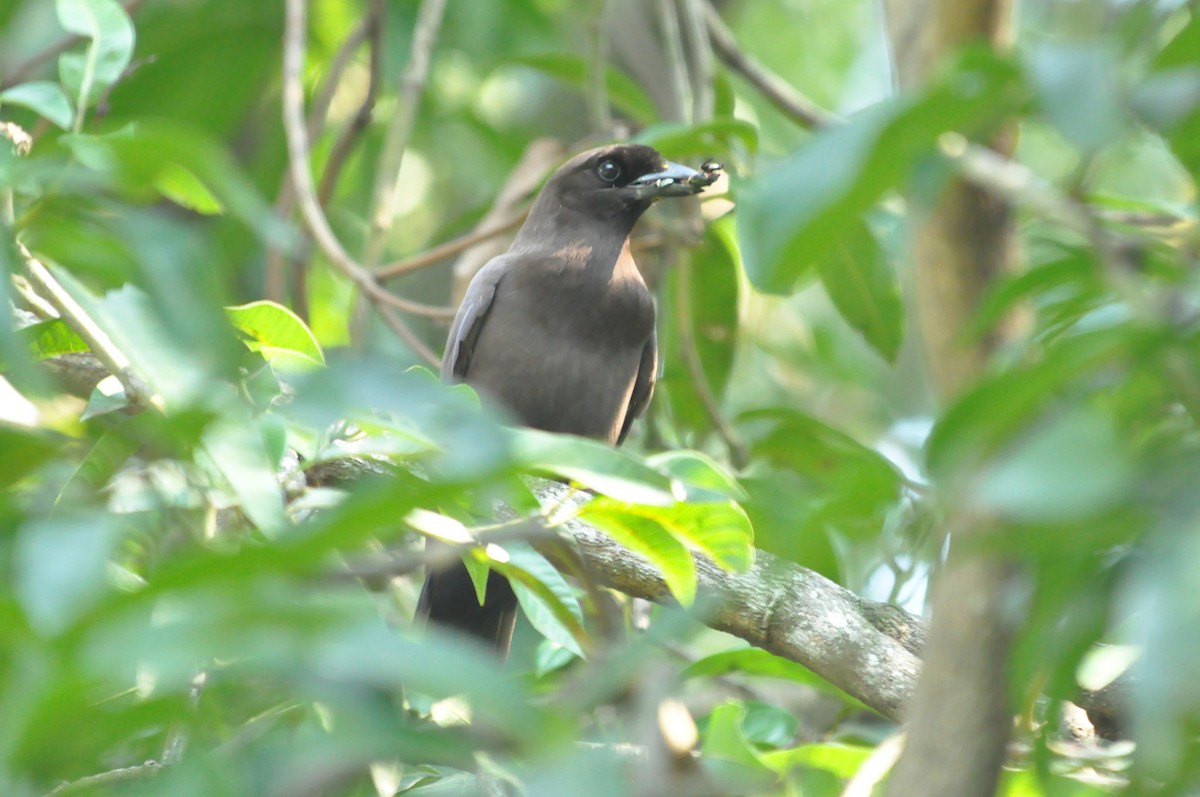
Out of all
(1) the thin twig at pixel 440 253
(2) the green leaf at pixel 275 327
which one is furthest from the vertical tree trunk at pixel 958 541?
(1) the thin twig at pixel 440 253

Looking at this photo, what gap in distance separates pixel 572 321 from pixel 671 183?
52 cm

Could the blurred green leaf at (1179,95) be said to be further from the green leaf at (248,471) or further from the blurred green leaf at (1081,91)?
the green leaf at (248,471)

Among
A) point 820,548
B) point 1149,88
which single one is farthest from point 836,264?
point 1149,88

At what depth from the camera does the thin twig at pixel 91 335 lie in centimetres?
208

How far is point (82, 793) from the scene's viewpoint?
124cm

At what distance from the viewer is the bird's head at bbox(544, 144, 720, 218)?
13.9 feet

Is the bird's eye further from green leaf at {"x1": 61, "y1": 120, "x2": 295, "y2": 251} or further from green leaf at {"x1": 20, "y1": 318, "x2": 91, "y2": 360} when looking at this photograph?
green leaf at {"x1": 61, "y1": 120, "x2": 295, "y2": 251}

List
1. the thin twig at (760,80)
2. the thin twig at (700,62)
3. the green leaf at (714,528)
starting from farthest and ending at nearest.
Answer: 1. the thin twig at (760,80)
2. the thin twig at (700,62)
3. the green leaf at (714,528)

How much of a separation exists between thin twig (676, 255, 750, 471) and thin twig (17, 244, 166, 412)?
2276mm

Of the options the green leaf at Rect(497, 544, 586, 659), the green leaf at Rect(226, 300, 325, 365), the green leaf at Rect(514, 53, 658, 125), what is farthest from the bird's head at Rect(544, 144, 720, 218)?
the green leaf at Rect(497, 544, 586, 659)

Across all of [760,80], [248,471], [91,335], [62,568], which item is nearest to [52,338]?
[91,335]

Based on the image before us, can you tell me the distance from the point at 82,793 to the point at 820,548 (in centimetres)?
206

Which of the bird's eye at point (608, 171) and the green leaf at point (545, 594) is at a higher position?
the bird's eye at point (608, 171)

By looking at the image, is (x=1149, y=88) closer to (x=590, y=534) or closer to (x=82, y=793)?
(x=82, y=793)
